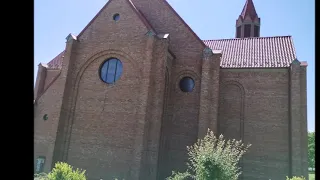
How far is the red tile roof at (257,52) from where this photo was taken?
1923 cm

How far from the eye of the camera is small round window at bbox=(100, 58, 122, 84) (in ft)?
58.4

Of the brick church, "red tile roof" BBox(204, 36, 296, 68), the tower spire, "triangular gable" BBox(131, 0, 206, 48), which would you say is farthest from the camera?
the tower spire

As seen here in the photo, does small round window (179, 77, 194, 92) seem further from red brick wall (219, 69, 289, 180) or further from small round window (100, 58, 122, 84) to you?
small round window (100, 58, 122, 84)

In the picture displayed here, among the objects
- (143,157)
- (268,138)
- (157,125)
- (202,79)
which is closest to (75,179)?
(143,157)

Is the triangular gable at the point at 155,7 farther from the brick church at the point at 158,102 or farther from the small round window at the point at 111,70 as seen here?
the small round window at the point at 111,70

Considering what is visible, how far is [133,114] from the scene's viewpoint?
16.3m

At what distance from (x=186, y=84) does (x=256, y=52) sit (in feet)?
21.2

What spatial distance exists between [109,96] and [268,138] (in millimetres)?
10404

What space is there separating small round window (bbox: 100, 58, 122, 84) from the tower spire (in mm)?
17302

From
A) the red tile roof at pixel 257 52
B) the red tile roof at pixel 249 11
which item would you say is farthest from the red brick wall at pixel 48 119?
the red tile roof at pixel 249 11

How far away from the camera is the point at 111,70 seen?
1806cm

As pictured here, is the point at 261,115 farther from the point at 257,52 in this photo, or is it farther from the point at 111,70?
the point at 111,70

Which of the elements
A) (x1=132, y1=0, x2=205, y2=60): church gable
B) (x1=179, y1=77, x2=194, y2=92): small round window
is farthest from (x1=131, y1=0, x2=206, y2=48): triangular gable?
(x1=179, y1=77, x2=194, y2=92): small round window
